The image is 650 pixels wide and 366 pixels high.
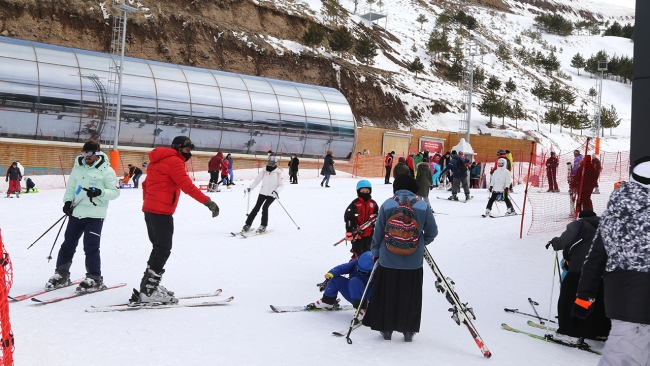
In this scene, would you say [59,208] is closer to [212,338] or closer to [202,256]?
[202,256]

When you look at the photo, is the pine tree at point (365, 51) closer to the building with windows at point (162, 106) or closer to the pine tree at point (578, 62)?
the building with windows at point (162, 106)

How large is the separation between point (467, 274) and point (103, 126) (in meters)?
21.6

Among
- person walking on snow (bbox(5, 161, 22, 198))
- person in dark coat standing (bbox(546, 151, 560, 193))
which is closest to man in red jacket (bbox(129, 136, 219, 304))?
person walking on snow (bbox(5, 161, 22, 198))

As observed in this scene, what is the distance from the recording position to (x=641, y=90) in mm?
6340

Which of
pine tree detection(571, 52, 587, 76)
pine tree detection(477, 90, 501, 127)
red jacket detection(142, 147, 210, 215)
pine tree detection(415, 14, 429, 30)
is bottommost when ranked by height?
red jacket detection(142, 147, 210, 215)

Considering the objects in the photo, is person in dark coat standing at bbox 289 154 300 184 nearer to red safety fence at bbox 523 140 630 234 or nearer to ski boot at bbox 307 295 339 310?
red safety fence at bbox 523 140 630 234

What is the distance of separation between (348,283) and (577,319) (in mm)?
2171

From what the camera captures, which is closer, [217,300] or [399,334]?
[399,334]

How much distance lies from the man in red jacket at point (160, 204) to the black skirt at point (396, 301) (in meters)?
1.79

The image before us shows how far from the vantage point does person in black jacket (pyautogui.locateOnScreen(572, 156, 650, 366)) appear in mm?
3367

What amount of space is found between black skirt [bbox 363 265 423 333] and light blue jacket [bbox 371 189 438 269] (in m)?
0.06

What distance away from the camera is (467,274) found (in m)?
8.45

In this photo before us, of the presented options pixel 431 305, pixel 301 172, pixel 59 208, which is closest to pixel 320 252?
pixel 431 305

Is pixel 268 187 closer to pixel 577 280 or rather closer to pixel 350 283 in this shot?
pixel 350 283
